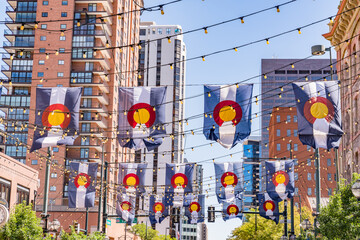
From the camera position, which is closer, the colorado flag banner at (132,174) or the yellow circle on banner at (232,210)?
the colorado flag banner at (132,174)

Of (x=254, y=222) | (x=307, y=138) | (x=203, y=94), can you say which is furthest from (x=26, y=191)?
(x=254, y=222)

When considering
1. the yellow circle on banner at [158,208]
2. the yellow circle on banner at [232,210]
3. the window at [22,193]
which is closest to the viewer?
→ the window at [22,193]

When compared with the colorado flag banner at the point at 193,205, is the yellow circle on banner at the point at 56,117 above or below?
above

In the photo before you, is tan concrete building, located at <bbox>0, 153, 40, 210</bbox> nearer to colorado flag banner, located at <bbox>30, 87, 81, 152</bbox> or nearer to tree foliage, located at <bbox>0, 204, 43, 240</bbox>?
tree foliage, located at <bbox>0, 204, 43, 240</bbox>

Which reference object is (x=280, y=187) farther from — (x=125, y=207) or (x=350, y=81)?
(x=350, y=81)

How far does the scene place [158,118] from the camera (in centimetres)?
3014

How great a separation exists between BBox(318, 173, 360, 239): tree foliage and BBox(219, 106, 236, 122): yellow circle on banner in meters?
7.46

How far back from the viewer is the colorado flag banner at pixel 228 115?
95.0 ft

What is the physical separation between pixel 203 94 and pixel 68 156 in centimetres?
7048

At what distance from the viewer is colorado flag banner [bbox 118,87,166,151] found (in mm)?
29734

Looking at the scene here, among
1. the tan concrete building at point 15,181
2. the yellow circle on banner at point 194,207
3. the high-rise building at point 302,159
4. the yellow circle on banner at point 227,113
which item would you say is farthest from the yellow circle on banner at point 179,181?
the high-rise building at point 302,159

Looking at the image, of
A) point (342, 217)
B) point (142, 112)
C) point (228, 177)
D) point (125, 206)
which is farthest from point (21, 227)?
point (342, 217)

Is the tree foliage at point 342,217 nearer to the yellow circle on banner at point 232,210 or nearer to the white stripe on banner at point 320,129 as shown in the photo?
the white stripe on banner at point 320,129

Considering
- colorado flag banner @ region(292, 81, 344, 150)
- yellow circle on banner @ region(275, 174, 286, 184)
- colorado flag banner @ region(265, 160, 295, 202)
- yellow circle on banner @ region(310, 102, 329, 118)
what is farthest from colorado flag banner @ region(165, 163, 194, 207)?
yellow circle on banner @ region(310, 102, 329, 118)
